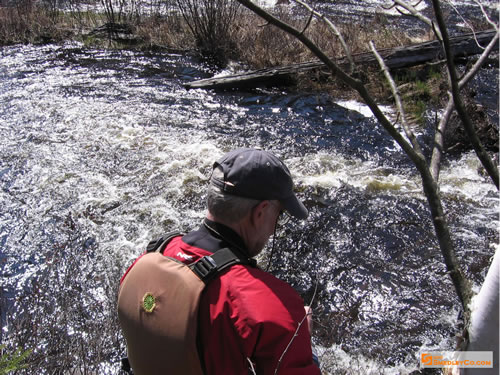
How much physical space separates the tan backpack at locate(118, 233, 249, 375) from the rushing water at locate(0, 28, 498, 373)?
193cm

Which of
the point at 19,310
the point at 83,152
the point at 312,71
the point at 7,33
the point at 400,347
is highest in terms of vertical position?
the point at 7,33

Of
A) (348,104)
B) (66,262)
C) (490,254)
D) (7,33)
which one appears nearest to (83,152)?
(66,262)

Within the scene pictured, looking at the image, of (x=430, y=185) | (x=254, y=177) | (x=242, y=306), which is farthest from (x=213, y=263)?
(x=430, y=185)

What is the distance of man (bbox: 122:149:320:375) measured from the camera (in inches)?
57.1

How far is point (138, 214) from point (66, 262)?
1.05m

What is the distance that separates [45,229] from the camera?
15.8 feet

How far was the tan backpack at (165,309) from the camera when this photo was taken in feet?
4.99

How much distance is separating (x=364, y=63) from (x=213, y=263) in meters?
8.56

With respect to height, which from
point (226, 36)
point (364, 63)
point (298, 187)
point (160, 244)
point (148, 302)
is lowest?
point (298, 187)

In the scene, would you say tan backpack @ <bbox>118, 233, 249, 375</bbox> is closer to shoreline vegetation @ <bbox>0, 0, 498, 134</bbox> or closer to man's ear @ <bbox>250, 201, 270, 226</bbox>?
man's ear @ <bbox>250, 201, 270, 226</bbox>

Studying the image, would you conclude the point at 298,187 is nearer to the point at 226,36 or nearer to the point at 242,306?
the point at 242,306

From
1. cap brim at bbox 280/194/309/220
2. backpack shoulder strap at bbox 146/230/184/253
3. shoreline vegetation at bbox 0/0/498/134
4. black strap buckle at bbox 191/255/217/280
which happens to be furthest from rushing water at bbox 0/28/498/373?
black strap buckle at bbox 191/255/217/280

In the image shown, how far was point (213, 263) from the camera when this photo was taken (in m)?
1.55

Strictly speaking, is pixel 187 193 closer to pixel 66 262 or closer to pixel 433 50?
pixel 66 262
